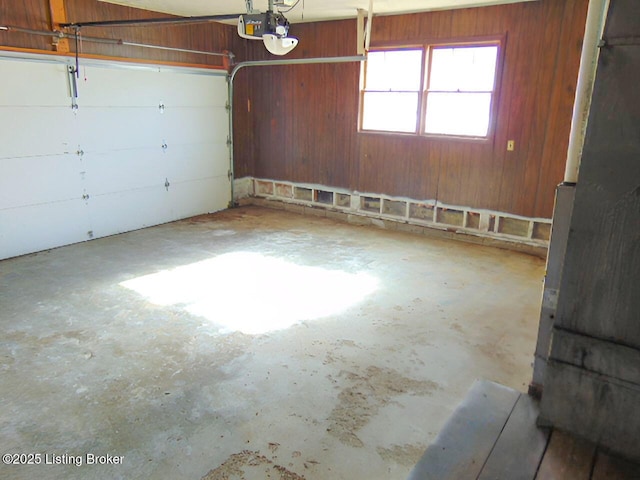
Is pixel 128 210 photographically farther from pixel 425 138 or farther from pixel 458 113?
pixel 458 113

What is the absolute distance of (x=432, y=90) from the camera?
233 inches

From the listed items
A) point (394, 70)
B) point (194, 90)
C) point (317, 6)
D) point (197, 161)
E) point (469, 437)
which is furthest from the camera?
point (197, 161)

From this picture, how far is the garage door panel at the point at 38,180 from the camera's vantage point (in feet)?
16.5

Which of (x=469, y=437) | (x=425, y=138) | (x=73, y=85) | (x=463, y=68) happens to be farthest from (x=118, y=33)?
(x=469, y=437)

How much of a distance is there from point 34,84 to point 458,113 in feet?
16.4

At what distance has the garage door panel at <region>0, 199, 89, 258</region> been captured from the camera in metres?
5.09

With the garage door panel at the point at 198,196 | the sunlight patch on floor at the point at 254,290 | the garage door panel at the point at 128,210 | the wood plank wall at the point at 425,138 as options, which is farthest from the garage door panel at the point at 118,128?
the sunlight patch on floor at the point at 254,290

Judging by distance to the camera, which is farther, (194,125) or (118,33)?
(194,125)

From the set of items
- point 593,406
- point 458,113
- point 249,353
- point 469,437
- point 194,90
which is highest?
point 194,90

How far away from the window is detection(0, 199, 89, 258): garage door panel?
4098mm

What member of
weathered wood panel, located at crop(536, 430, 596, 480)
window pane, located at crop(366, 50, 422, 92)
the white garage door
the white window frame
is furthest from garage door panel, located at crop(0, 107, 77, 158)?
weathered wood panel, located at crop(536, 430, 596, 480)

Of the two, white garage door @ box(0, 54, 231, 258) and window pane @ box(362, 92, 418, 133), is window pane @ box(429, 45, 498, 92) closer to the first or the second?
window pane @ box(362, 92, 418, 133)

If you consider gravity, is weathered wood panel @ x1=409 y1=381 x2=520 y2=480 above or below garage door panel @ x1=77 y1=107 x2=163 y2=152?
below

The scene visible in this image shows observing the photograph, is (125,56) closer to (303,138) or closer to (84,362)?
(303,138)
